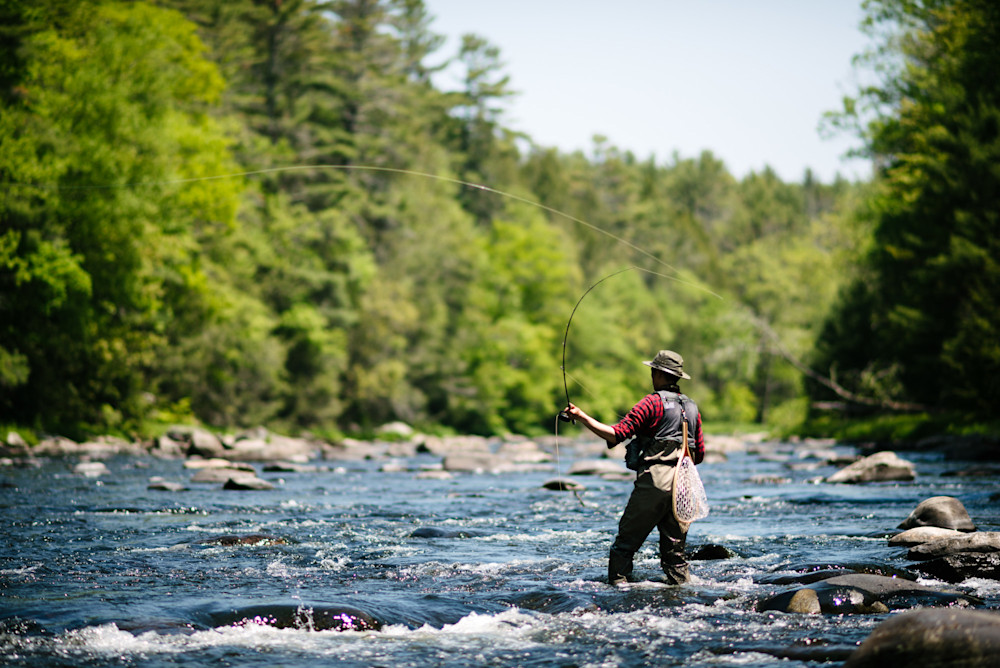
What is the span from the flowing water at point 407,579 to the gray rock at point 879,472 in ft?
4.34

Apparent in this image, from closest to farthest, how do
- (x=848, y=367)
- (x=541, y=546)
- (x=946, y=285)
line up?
(x=541, y=546) < (x=946, y=285) < (x=848, y=367)

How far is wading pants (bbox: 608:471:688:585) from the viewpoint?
22.9 ft

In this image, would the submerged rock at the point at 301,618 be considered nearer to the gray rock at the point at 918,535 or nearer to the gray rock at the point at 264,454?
the gray rock at the point at 918,535

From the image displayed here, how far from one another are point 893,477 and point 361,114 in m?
37.1

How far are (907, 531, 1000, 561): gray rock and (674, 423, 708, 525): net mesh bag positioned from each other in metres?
2.21

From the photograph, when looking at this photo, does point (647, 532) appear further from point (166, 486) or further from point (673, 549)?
point (166, 486)

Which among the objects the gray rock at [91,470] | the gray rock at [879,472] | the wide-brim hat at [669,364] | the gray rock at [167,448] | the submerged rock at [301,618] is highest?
the wide-brim hat at [669,364]

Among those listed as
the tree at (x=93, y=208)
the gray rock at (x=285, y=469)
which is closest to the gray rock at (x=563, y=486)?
the gray rock at (x=285, y=469)

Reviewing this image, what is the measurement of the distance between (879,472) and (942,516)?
6468mm

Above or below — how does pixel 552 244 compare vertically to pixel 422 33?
below

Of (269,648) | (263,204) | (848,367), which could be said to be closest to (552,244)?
(263,204)

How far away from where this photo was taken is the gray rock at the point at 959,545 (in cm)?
750

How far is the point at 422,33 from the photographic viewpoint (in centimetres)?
6316

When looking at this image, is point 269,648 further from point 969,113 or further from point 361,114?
point 361,114
